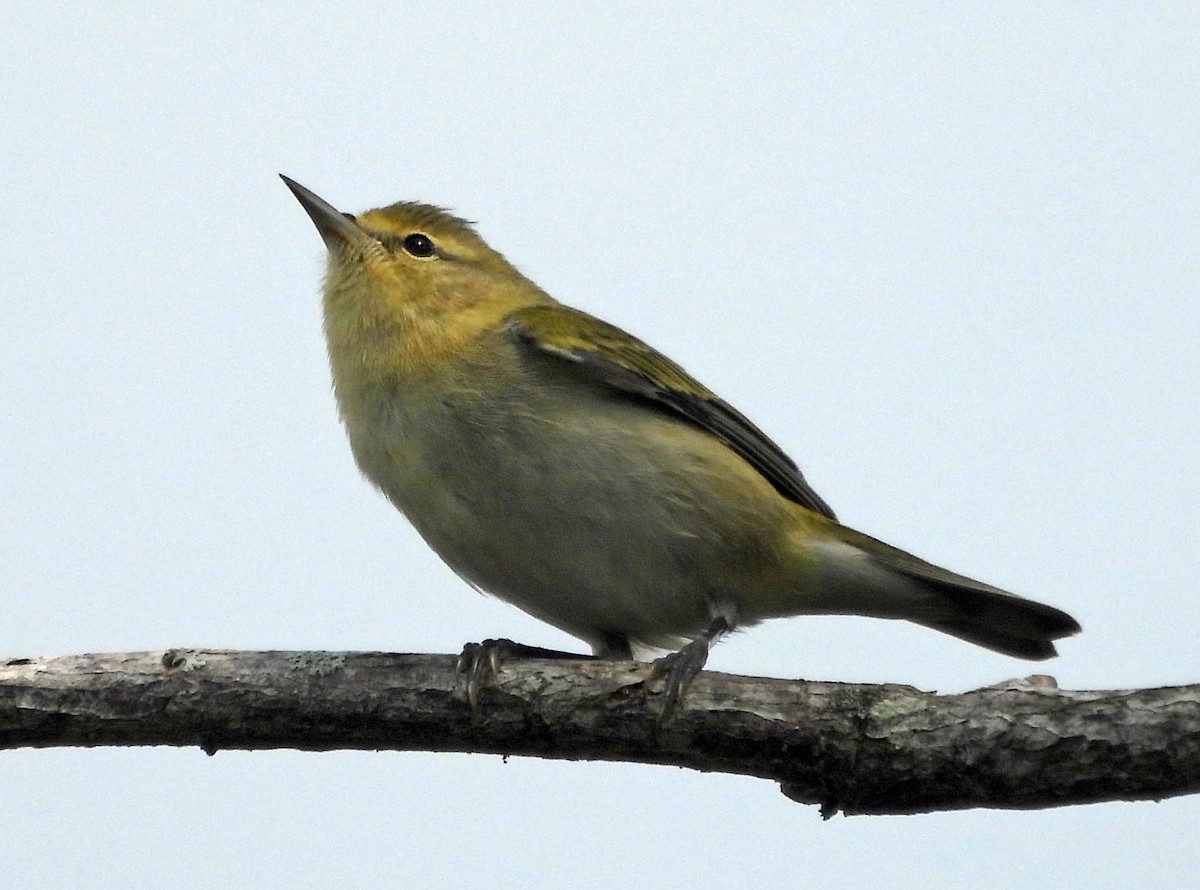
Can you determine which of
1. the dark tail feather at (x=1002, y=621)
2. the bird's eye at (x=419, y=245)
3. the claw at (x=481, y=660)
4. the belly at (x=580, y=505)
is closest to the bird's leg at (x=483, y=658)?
the claw at (x=481, y=660)

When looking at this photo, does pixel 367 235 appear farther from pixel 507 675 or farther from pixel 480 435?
pixel 507 675

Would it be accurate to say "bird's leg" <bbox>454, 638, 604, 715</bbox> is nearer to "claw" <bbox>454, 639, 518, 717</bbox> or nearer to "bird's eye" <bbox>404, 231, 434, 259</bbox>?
"claw" <bbox>454, 639, 518, 717</bbox>

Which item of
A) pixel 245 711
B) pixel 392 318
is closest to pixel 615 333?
pixel 392 318

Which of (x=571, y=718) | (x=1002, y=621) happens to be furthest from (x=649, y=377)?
(x=1002, y=621)

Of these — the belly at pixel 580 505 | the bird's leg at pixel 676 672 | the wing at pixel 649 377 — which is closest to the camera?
the bird's leg at pixel 676 672

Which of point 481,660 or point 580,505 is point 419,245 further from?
point 481,660

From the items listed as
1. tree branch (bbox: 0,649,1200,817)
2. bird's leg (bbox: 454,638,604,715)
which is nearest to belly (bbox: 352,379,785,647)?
bird's leg (bbox: 454,638,604,715)

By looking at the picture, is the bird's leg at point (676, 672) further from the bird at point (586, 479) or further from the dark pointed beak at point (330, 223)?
the dark pointed beak at point (330, 223)
